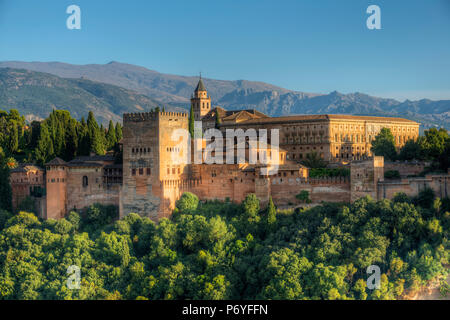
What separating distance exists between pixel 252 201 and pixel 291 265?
272 inches

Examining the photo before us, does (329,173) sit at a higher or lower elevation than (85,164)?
lower

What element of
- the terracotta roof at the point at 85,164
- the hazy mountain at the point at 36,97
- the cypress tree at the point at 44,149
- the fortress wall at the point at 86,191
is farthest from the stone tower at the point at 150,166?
the hazy mountain at the point at 36,97

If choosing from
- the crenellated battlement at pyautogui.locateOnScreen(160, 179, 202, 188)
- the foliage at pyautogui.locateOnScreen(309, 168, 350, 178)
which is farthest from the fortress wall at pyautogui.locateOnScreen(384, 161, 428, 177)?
the crenellated battlement at pyautogui.locateOnScreen(160, 179, 202, 188)

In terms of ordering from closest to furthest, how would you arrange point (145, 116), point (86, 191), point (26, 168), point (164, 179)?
1. point (164, 179)
2. point (145, 116)
3. point (86, 191)
4. point (26, 168)

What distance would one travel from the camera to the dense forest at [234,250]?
31406 mm

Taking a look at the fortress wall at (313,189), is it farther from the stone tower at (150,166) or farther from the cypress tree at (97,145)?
the cypress tree at (97,145)

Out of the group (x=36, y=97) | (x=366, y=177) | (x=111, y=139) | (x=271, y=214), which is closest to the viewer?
(x=366, y=177)

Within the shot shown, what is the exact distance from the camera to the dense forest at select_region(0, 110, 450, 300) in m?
31.4

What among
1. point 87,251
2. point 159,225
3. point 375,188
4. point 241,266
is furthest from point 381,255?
point 87,251

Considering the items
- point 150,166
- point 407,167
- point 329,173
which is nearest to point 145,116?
point 150,166

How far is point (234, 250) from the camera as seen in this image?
115 feet

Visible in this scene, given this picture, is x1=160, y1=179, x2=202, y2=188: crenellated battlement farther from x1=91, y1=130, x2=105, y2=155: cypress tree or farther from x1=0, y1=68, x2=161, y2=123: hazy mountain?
x1=0, y1=68, x2=161, y2=123: hazy mountain

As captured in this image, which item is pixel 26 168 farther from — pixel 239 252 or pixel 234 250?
pixel 239 252

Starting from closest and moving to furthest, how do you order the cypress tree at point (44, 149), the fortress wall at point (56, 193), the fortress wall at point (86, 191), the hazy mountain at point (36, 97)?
1. the fortress wall at point (56, 193)
2. the fortress wall at point (86, 191)
3. the cypress tree at point (44, 149)
4. the hazy mountain at point (36, 97)
